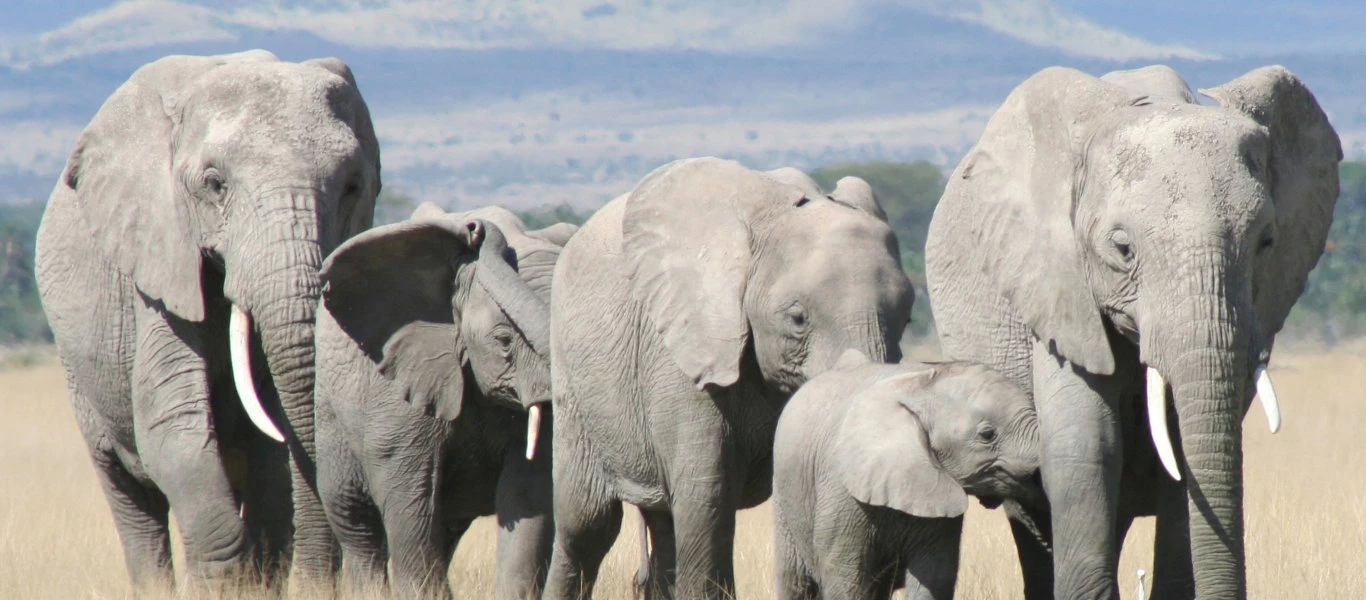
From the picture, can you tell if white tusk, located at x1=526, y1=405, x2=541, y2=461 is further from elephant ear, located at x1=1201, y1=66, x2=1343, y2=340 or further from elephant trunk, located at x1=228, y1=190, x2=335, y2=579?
elephant ear, located at x1=1201, y1=66, x2=1343, y2=340

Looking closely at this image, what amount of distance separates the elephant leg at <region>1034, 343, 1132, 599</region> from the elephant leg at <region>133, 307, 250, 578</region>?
2.91 meters

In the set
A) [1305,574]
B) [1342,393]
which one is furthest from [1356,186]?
[1305,574]

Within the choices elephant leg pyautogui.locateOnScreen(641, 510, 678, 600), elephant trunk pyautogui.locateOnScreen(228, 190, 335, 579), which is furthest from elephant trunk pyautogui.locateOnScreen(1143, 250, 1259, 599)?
elephant trunk pyautogui.locateOnScreen(228, 190, 335, 579)

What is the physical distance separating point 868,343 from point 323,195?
6.49 ft

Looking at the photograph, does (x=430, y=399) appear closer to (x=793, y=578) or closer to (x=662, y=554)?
(x=662, y=554)

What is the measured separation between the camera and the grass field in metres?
8.67

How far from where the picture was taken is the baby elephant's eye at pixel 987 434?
614 centimetres

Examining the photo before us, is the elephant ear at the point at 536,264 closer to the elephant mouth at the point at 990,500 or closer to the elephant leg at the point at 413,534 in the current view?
the elephant leg at the point at 413,534

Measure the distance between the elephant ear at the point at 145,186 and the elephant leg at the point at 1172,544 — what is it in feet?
10.5

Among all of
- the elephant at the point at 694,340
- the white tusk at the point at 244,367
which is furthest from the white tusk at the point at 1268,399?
the white tusk at the point at 244,367

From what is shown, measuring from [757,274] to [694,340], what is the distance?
277mm

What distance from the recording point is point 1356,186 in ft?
189

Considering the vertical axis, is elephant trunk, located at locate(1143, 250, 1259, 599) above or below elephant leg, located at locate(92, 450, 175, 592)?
above

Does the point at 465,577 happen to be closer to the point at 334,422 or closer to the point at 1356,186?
the point at 334,422
